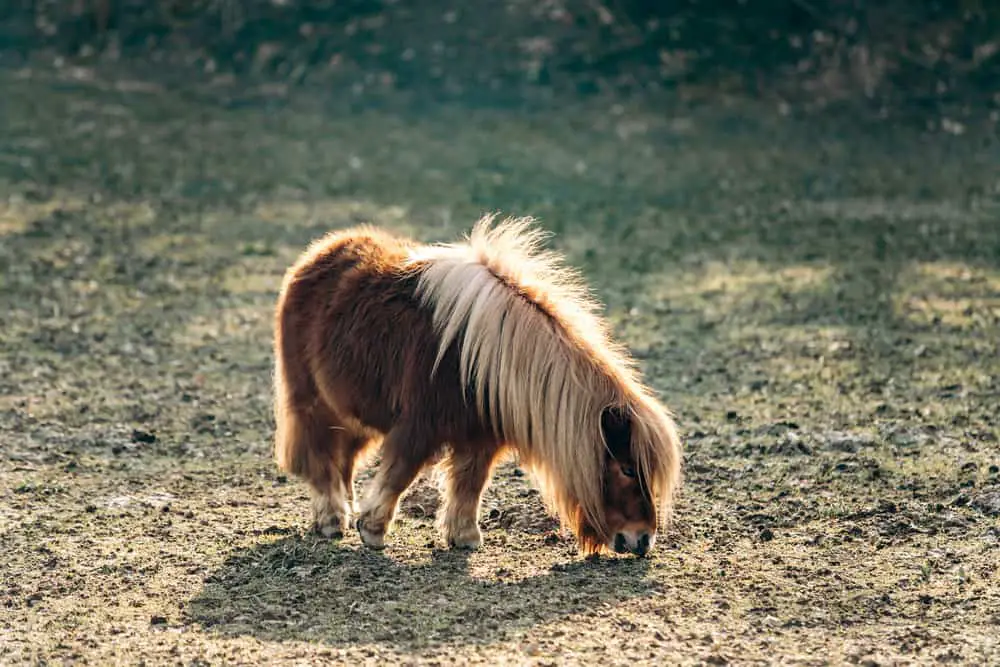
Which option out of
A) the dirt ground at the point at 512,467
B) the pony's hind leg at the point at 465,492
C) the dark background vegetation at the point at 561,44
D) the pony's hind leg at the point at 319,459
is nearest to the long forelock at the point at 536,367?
the pony's hind leg at the point at 465,492

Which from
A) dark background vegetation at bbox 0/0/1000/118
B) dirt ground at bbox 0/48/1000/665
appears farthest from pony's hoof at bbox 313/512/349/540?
dark background vegetation at bbox 0/0/1000/118

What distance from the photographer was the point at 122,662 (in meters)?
4.40

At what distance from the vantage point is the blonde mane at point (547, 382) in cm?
505

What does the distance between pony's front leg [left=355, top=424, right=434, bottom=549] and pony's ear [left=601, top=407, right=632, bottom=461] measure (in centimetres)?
69

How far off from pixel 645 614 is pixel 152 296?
6.10 meters

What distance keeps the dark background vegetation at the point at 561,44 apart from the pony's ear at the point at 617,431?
483 inches

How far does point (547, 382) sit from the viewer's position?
201 inches

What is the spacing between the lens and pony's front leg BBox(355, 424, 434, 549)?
5.24m

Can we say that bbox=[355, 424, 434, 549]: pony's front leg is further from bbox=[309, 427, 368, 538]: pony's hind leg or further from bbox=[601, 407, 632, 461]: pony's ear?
bbox=[601, 407, 632, 461]: pony's ear

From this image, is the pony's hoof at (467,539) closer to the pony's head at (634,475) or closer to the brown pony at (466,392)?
the brown pony at (466,392)

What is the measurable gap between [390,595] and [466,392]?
2.68 feet

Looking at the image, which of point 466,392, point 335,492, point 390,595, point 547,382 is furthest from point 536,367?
point 335,492

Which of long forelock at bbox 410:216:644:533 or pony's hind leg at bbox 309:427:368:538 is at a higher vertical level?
long forelock at bbox 410:216:644:533

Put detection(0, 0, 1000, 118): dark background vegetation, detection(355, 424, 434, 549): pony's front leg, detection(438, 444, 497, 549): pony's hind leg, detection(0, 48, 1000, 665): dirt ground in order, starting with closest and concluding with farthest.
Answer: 1. detection(0, 48, 1000, 665): dirt ground
2. detection(355, 424, 434, 549): pony's front leg
3. detection(438, 444, 497, 549): pony's hind leg
4. detection(0, 0, 1000, 118): dark background vegetation
